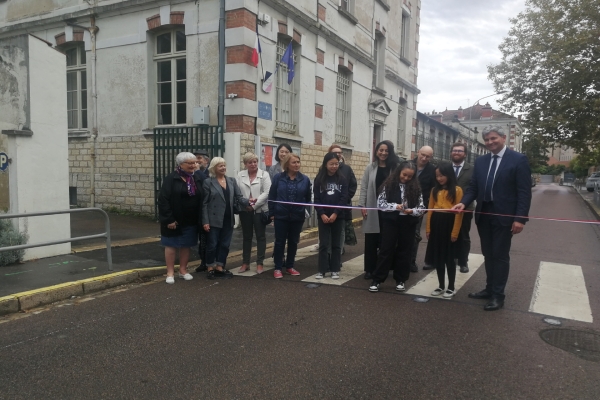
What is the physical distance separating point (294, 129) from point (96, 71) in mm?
5938

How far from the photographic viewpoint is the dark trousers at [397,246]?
576 cm

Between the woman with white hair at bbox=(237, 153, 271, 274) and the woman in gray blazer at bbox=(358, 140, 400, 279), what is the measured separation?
1.48m

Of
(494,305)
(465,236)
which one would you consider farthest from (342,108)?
(494,305)

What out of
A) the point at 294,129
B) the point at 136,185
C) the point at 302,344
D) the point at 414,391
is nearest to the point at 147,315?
the point at 302,344

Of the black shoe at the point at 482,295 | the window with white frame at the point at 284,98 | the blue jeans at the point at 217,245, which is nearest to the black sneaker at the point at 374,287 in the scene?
the black shoe at the point at 482,295

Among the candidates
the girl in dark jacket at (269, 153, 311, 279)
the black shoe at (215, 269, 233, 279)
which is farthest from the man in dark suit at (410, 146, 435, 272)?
the black shoe at (215, 269, 233, 279)

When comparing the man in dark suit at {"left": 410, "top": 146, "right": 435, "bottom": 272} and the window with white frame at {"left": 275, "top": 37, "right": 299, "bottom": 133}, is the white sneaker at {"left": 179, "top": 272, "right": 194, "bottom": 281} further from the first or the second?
the window with white frame at {"left": 275, "top": 37, "right": 299, "bottom": 133}

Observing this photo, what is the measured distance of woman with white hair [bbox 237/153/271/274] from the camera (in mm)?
6781

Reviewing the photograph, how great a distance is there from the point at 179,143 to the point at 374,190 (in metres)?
6.90

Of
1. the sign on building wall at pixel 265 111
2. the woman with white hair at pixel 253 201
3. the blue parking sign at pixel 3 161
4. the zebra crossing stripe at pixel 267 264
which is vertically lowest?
the zebra crossing stripe at pixel 267 264

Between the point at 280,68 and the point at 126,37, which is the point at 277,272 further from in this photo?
the point at 126,37

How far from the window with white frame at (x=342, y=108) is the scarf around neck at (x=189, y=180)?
1105cm

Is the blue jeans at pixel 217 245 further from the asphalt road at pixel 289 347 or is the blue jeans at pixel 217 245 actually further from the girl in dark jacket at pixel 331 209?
the girl in dark jacket at pixel 331 209

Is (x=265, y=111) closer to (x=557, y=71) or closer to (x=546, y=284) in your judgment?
(x=546, y=284)
